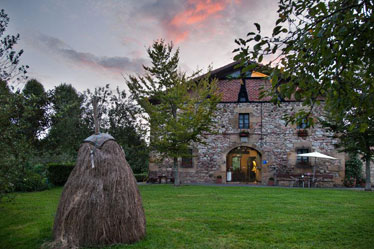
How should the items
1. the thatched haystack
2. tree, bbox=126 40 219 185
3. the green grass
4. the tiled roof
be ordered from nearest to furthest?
the thatched haystack < the green grass < tree, bbox=126 40 219 185 < the tiled roof

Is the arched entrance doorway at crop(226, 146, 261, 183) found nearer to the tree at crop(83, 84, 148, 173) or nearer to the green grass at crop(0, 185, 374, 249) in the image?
the tree at crop(83, 84, 148, 173)

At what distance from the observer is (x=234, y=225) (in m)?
6.08

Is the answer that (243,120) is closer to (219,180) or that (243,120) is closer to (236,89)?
(236,89)

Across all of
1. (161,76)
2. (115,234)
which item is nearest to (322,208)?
Result: (115,234)

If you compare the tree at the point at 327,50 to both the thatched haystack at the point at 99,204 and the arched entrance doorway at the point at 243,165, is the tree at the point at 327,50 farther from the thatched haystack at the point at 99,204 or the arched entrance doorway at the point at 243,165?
the arched entrance doorway at the point at 243,165

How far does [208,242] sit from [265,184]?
13.9 m

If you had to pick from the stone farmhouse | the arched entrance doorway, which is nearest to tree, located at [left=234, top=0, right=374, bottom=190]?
the stone farmhouse

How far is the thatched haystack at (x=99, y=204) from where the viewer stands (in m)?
4.40

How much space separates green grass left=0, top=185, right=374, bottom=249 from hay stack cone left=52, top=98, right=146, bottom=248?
0.41 meters

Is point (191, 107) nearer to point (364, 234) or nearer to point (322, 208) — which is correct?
point (322, 208)

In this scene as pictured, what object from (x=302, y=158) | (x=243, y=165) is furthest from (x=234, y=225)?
(x=243, y=165)

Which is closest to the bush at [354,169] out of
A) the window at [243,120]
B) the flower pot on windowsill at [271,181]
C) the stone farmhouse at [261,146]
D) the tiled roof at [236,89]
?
the stone farmhouse at [261,146]

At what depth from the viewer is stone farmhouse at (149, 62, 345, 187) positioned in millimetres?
17859

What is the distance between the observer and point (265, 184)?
17.9m
